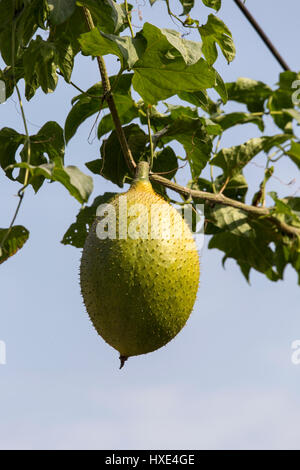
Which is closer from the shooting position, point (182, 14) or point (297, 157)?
point (182, 14)

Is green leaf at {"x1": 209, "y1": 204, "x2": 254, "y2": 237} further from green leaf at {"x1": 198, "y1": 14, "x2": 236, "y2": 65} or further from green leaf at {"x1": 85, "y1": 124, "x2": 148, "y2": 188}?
green leaf at {"x1": 198, "y1": 14, "x2": 236, "y2": 65}

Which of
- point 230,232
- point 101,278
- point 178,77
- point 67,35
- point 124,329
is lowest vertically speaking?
point 124,329

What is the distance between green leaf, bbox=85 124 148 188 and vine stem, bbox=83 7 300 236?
6.9 inches

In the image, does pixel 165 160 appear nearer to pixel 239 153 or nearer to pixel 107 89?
pixel 239 153

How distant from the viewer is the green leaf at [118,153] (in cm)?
236

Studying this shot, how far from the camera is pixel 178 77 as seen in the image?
192cm

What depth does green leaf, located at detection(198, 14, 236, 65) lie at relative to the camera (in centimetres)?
212

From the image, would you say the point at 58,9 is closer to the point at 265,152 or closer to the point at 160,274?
the point at 160,274

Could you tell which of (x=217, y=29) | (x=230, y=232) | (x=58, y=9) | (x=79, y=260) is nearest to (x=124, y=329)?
(x=79, y=260)

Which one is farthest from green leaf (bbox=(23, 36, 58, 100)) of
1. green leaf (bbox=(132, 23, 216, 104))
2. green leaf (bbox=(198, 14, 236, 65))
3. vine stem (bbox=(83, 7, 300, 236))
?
green leaf (bbox=(198, 14, 236, 65))

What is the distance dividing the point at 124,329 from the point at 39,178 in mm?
680

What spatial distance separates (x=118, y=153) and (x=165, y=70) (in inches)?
20.4

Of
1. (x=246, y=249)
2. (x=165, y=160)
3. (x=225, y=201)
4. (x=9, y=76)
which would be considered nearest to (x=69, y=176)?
(x=9, y=76)

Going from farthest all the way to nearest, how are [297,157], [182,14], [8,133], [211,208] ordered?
[297,157], [211,208], [8,133], [182,14]
